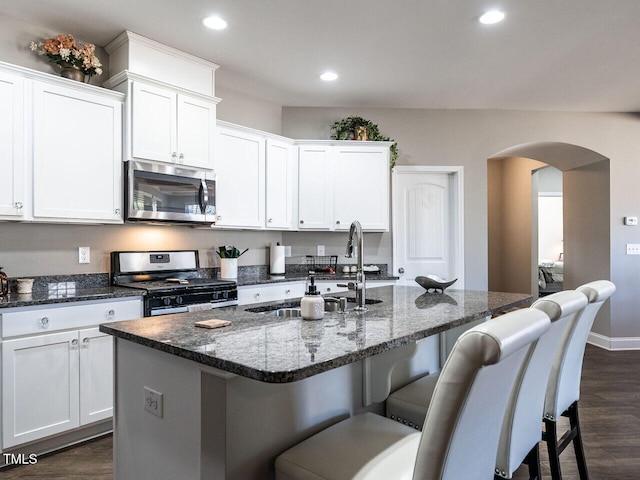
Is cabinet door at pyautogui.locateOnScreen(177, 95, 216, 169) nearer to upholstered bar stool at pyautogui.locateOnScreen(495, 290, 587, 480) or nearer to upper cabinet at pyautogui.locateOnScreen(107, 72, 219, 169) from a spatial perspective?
upper cabinet at pyautogui.locateOnScreen(107, 72, 219, 169)

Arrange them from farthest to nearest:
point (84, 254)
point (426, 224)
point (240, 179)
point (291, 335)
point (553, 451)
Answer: point (426, 224)
point (240, 179)
point (84, 254)
point (553, 451)
point (291, 335)

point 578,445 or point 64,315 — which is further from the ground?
point 64,315

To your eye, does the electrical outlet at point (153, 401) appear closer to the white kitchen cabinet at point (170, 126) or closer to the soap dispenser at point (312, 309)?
the soap dispenser at point (312, 309)

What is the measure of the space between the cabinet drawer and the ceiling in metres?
1.91

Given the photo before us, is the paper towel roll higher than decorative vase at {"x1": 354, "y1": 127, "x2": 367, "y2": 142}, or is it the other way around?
decorative vase at {"x1": 354, "y1": 127, "x2": 367, "y2": 142}

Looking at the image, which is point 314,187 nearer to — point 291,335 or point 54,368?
point 54,368

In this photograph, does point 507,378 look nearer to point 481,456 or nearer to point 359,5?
point 481,456

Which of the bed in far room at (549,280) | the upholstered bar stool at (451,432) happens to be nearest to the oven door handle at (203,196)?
the upholstered bar stool at (451,432)

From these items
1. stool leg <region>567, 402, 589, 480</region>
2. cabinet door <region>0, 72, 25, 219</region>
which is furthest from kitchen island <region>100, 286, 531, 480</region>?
cabinet door <region>0, 72, 25, 219</region>

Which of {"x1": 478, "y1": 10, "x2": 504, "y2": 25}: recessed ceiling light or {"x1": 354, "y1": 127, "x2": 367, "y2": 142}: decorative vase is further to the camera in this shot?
{"x1": 354, "y1": 127, "x2": 367, "y2": 142}: decorative vase

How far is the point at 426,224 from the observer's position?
4957mm

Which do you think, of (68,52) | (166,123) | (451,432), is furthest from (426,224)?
(451,432)

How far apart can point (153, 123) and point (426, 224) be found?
309 centimetres

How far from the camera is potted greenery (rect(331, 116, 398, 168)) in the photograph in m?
4.60
